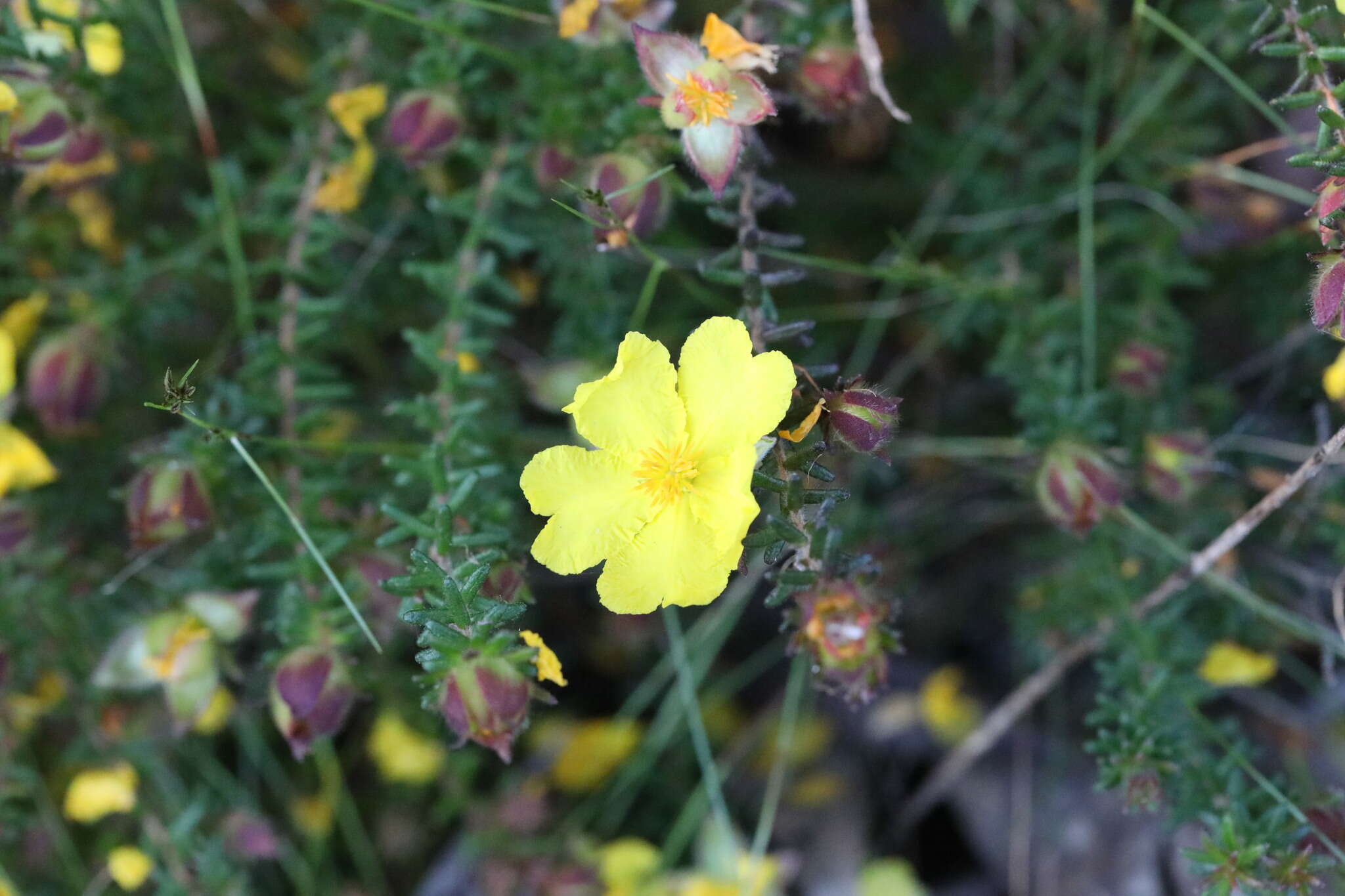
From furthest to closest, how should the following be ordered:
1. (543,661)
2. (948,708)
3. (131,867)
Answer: (948,708)
(131,867)
(543,661)

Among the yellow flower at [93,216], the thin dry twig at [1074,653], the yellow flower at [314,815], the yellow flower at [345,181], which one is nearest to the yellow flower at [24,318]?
the yellow flower at [93,216]

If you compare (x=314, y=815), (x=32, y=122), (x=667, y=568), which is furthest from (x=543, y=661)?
(x=314, y=815)

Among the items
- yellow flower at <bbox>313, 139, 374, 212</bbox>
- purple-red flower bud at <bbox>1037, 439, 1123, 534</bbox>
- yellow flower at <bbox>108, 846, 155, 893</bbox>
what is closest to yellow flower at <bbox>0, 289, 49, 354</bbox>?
yellow flower at <bbox>313, 139, 374, 212</bbox>

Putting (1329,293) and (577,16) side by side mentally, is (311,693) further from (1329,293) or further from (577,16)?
(1329,293)

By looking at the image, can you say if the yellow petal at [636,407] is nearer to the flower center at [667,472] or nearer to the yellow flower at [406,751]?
the flower center at [667,472]

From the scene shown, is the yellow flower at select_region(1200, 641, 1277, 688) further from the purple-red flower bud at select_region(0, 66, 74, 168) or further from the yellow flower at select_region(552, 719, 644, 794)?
the purple-red flower bud at select_region(0, 66, 74, 168)

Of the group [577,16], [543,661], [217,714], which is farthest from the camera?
[217,714]
